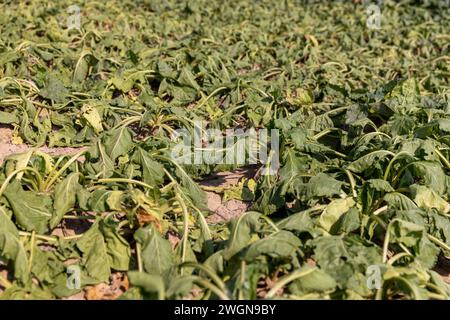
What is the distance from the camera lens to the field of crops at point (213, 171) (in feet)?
9.59

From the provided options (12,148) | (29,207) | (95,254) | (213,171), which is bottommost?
(95,254)

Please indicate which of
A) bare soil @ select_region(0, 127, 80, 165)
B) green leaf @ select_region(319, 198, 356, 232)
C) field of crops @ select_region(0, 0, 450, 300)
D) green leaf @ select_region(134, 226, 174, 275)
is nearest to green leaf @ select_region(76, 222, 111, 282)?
field of crops @ select_region(0, 0, 450, 300)

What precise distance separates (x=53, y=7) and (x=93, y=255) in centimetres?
531

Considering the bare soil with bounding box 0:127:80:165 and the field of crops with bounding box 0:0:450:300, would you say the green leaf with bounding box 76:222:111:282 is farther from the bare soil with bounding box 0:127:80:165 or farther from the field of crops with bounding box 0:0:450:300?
the bare soil with bounding box 0:127:80:165

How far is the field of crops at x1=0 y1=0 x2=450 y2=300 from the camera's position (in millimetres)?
2924

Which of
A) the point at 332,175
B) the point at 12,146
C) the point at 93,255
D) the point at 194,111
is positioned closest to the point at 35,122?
the point at 12,146

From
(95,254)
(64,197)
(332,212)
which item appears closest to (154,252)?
(95,254)

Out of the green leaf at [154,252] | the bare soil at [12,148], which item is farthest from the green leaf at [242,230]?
the bare soil at [12,148]

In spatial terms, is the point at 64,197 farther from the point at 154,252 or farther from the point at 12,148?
the point at 12,148

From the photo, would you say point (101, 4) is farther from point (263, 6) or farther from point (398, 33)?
point (398, 33)

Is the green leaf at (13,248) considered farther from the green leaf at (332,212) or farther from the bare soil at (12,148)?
the green leaf at (332,212)

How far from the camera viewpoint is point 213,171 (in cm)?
420

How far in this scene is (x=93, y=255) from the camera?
123 inches

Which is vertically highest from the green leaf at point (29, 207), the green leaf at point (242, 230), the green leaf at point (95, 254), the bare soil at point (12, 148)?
the bare soil at point (12, 148)
